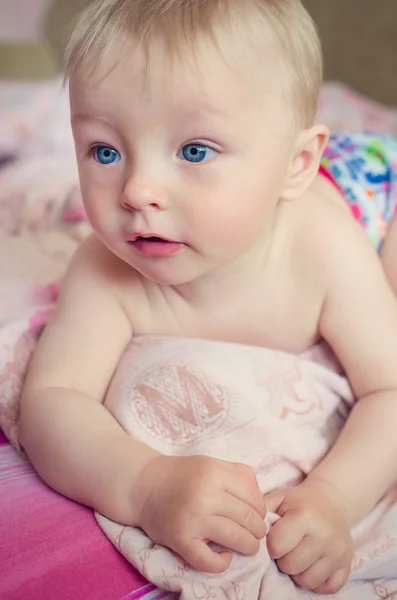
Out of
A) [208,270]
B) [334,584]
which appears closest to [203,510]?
[334,584]

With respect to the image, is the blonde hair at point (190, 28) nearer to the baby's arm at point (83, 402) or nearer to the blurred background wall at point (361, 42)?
the baby's arm at point (83, 402)

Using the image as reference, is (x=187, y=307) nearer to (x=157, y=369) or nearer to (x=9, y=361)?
(x=157, y=369)

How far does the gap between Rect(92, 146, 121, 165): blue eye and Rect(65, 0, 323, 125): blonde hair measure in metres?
0.08

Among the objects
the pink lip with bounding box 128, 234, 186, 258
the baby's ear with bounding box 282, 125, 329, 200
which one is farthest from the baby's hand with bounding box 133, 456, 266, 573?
the baby's ear with bounding box 282, 125, 329, 200

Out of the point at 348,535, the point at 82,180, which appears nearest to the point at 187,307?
the point at 82,180

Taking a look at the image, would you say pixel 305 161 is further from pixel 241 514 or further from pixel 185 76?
pixel 241 514

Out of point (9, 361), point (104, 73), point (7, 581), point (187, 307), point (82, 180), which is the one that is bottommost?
point (7, 581)

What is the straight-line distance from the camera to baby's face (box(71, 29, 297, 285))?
679mm

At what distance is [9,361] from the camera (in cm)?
92

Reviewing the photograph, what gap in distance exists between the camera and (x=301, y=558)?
0.68m

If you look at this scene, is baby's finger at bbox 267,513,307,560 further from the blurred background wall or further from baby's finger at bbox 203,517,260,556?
the blurred background wall

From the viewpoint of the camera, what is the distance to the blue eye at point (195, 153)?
699mm

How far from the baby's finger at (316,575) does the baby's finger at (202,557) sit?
8cm

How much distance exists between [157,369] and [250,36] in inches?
14.7
